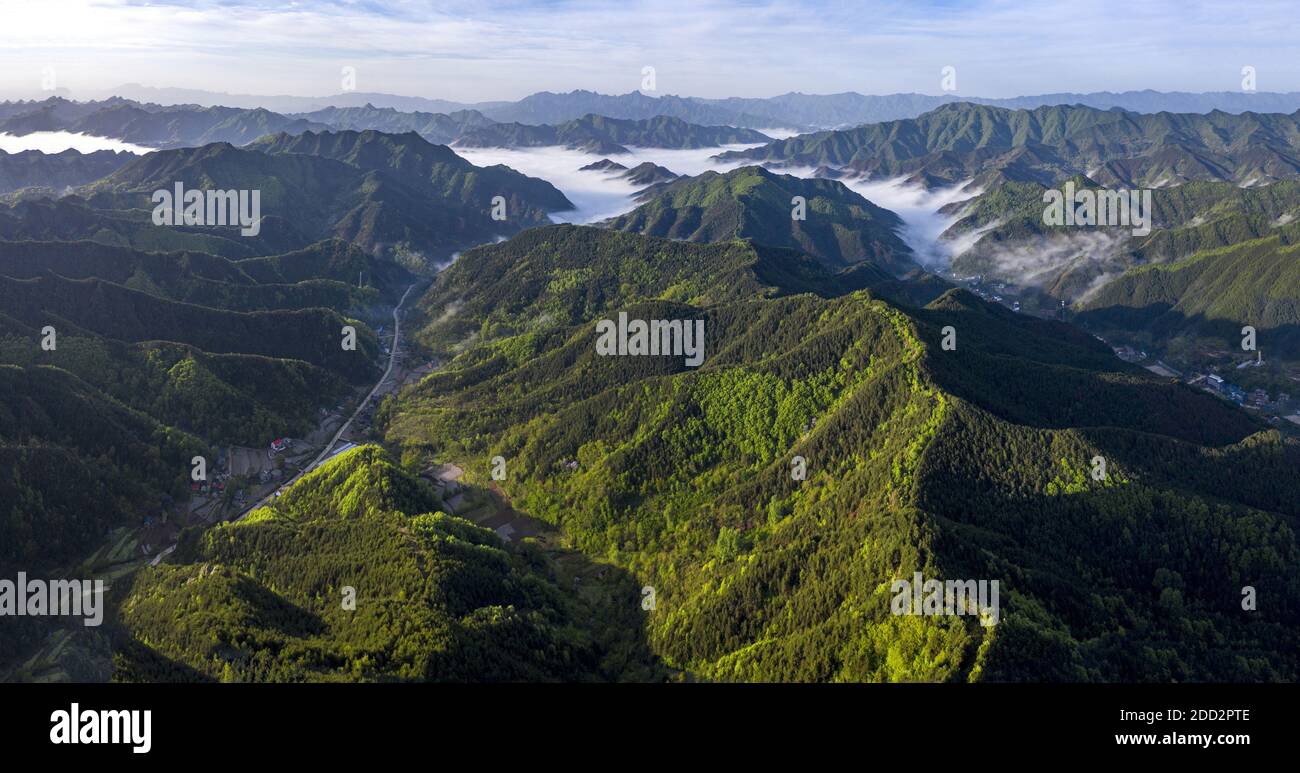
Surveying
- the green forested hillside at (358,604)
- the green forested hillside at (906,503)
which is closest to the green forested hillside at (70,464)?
the green forested hillside at (358,604)

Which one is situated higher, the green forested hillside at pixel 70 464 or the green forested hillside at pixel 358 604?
the green forested hillside at pixel 70 464

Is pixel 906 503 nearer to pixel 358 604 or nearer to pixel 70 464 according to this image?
pixel 358 604

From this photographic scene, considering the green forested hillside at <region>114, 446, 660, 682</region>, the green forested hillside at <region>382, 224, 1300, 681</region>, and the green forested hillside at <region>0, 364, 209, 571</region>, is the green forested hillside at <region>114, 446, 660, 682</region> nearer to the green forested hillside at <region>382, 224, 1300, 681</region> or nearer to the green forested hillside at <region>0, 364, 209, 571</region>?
the green forested hillside at <region>382, 224, 1300, 681</region>

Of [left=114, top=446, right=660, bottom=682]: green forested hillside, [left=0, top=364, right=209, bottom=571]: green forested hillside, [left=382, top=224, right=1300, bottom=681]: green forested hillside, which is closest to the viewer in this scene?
[left=382, top=224, right=1300, bottom=681]: green forested hillside

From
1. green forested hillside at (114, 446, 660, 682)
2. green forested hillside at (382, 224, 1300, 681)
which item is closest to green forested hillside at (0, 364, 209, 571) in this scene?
green forested hillside at (114, 446, 660, 682)

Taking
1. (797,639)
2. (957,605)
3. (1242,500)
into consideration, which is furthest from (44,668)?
(1242,500)

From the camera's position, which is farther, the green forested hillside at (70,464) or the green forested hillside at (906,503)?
the green forested hillside at (70,464)

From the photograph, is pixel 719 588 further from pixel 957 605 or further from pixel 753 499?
pixel 957 605

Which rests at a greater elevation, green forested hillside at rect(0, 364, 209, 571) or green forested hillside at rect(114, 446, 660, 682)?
green forested hillside at rect(0, 364, 209, 571)

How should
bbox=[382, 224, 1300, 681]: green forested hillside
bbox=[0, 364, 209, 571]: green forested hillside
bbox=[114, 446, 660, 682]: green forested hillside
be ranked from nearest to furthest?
bbox=[382, 224, 1300, 681]: green forested hillside < bbox=[114, 446, 660, 682]: green forested hillside < bbox=[0, 364, 209, 571]: green forested hillside

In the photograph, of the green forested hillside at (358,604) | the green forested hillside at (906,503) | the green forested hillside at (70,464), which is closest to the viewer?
the green forested hillside at (906,503)

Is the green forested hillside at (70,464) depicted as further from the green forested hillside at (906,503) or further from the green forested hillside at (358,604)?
the green forested hillside at (906,503)
